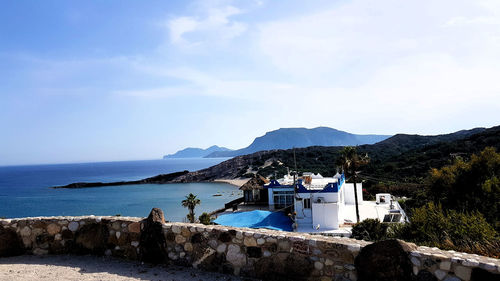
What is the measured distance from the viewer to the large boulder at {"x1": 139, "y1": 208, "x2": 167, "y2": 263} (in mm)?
5379

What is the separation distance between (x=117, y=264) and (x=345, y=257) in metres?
3.59

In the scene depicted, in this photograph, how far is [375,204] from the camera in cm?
2708

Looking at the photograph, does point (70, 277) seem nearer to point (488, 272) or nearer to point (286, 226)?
point (488, 272)

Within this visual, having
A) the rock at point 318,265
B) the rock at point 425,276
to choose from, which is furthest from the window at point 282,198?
the rock at point 425,276

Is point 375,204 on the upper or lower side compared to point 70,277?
lower

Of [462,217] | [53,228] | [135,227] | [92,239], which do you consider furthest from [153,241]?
[462,217]

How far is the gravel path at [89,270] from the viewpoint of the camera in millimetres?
4824

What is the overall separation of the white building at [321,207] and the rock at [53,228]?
15269 mm

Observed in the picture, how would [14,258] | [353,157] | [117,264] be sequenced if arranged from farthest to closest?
[353,157]
[14,258]
[117,264]

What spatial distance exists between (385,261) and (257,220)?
14.6m

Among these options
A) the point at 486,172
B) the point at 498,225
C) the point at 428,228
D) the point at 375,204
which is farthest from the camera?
the point at 375,204

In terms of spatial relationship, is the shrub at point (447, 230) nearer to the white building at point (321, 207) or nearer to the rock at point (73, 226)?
the rock at point (73, 226)

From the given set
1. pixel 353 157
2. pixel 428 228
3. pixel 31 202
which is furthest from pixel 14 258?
pixel 31 202

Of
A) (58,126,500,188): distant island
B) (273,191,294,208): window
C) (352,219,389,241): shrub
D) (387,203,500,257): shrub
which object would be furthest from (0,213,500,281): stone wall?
(58,126,500,188): distant island
